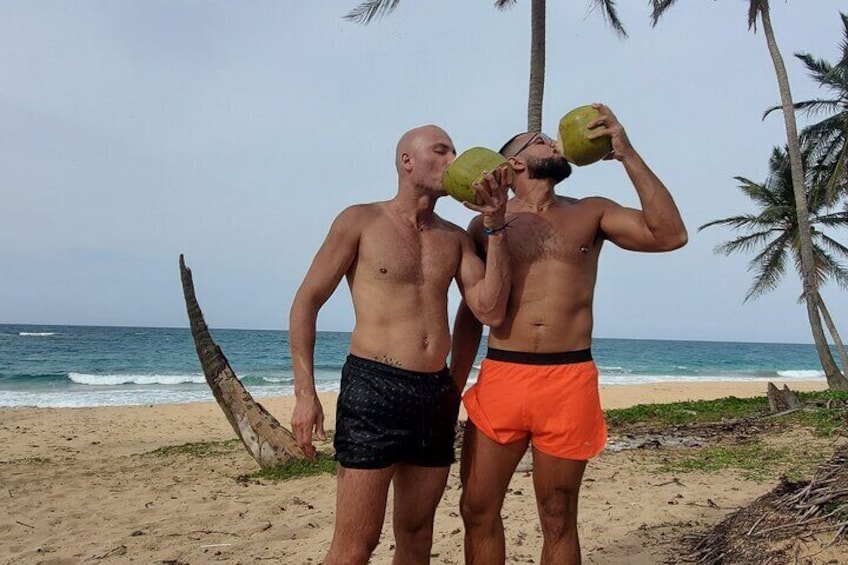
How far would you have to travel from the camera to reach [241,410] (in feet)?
27.1

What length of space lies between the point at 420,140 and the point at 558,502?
1766 mm

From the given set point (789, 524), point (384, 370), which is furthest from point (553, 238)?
point (789, 524)

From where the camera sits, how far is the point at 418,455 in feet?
9.96

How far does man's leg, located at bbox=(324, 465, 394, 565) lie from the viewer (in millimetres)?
2932

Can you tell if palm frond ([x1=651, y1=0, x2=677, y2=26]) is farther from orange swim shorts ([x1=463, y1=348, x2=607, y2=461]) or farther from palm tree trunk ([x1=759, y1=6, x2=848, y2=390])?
orange swim shorts ([x1=463, y1=348, x2=607, y2=461])

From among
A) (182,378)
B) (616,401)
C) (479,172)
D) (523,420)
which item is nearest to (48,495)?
(523,420)

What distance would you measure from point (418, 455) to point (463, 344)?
641 mm

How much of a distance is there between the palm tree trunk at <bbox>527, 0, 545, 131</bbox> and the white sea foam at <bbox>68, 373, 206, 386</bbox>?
84.3ft

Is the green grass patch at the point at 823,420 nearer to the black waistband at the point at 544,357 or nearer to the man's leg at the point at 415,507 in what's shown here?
the black waistband at the point at 544,357

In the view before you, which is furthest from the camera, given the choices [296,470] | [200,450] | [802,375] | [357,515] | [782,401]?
[802,375]

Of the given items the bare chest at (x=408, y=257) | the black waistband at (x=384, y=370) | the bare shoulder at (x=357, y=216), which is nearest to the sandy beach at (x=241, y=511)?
the black waistband at (x=384, y=370)

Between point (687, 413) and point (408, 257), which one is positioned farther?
point (687, 413)

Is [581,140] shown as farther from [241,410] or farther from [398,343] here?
[241,410]

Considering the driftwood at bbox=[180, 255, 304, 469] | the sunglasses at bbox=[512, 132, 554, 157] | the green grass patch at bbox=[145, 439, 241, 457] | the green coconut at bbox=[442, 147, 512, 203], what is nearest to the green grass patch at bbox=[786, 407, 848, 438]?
the driftwood at bbox=[180, 255, 304, 469]
